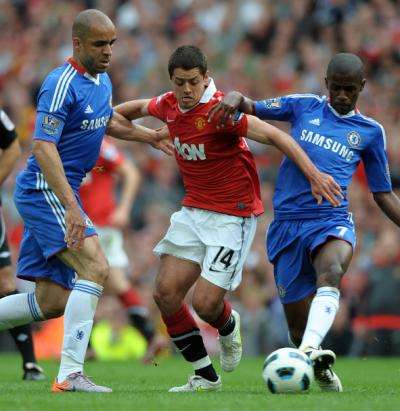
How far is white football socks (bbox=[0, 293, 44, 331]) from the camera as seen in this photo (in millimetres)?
8953

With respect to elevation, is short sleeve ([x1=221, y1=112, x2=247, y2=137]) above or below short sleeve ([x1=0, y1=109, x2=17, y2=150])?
above

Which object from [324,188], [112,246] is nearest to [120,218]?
[112,246]

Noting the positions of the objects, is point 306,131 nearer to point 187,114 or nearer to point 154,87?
point 187,114

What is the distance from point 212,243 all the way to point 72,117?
4.41 feet

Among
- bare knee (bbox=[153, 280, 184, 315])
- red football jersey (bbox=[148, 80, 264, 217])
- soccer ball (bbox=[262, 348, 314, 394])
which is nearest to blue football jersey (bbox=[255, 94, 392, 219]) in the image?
red football jersey (bbox=[148, 80, 264, 217])

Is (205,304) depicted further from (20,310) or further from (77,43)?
(77,43)

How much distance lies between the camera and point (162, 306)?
882cm

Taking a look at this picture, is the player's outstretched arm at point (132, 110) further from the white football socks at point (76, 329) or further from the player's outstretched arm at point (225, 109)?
the white football socks at point (76, 329)

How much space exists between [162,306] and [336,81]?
202 centimetres

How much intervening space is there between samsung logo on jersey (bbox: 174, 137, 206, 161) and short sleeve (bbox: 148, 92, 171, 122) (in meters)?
0.25

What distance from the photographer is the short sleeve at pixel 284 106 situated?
29.7ft

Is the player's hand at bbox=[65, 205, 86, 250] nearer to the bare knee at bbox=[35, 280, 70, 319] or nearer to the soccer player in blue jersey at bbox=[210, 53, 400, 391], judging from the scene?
the bare knee at bbox=[35, 280, 70, 319]

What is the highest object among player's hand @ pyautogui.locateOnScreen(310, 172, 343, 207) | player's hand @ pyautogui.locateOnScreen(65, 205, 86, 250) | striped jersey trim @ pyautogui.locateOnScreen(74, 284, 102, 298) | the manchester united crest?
the manchester united crest

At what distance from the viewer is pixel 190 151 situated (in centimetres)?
890
